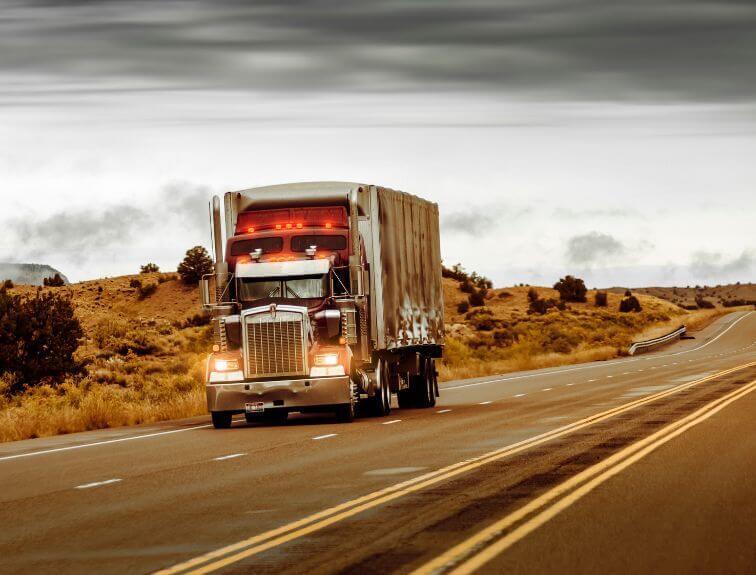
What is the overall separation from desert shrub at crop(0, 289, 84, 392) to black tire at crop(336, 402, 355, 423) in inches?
831

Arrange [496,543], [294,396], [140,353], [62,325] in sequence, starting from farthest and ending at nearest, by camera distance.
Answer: [140,353]
[62,325]
[294,396]
[496,543]

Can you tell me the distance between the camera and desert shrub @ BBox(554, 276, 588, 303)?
443 feet

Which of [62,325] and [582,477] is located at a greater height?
[62,325]

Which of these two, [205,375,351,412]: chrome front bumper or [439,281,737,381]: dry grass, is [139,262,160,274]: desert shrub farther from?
[205,375,351,412]: chrome front bumper

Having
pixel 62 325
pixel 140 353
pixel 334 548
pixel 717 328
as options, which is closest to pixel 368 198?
pixel 334 548

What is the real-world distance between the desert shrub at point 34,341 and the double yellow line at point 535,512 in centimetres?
2992

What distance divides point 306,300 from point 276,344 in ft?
3.81

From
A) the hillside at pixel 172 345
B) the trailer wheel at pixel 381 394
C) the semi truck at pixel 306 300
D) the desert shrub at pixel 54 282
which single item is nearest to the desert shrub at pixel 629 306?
the hillside at pixel 172 345

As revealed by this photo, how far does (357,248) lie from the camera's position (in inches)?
1011

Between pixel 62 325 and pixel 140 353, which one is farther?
pixel 140 353

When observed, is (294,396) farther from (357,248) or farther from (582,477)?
(582,477)

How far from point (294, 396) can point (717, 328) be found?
83.9 meters

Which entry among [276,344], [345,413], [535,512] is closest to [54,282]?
[345,413]

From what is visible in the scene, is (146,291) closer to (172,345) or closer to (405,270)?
(172,345)
